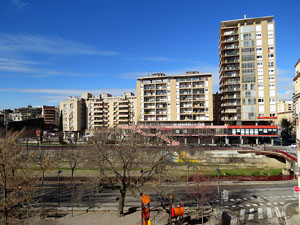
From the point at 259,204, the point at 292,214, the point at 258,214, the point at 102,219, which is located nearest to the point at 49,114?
the point at 102,219

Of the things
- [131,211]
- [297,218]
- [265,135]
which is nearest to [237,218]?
[297,218]

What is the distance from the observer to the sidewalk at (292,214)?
1972 cm

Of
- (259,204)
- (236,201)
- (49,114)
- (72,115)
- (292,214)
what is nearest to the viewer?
(292,214)

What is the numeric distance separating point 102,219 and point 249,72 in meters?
69.7

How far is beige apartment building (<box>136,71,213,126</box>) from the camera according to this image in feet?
258

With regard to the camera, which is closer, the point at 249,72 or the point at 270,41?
the point at 270,41

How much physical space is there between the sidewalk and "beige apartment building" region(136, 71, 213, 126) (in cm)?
5492

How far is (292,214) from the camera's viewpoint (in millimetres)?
21484

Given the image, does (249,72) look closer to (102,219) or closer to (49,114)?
(102,219)

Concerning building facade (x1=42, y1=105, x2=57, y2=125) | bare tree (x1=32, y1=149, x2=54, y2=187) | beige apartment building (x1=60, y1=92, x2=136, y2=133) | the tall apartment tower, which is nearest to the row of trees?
bare tree (x1=32, y1=149, x2=54, y2=187)

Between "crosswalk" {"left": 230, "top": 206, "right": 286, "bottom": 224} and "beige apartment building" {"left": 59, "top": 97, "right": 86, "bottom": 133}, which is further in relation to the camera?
"beige apartment building" {"left": 59, "top": 97, "right": 86, "bottom": 133}

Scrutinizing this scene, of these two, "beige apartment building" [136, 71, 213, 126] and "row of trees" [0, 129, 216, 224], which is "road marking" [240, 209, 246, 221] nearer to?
"row of trees" [0, 129, 216, 224]

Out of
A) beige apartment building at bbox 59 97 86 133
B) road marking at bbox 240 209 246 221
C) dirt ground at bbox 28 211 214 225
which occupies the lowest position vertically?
road marking at bbox 240 209 246 221

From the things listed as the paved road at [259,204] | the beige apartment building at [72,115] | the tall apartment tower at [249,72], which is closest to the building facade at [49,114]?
the beige apartment building at [72,115]
